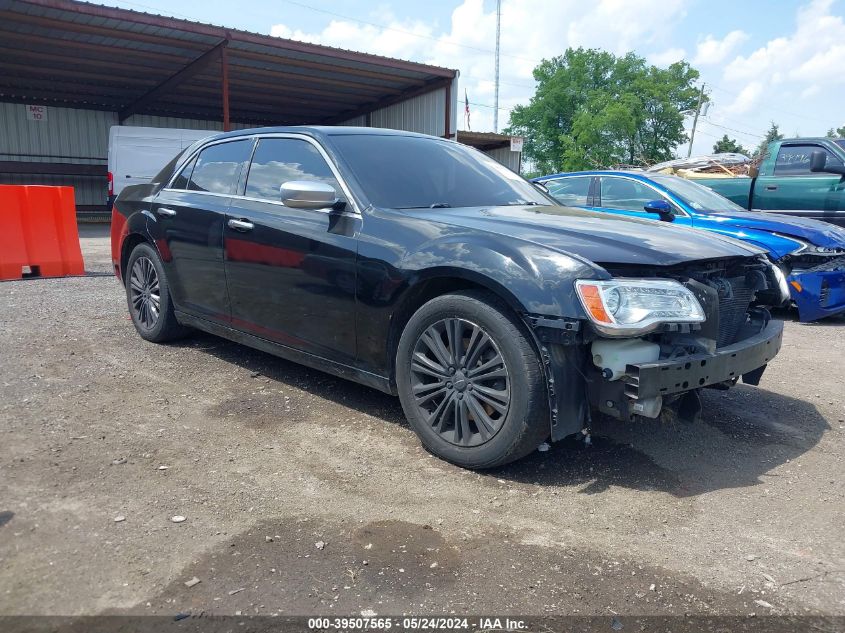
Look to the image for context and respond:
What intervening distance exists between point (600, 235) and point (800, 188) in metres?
6.70

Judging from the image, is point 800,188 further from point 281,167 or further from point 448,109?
point 448,109

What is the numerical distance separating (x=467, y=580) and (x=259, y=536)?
2.71 feet

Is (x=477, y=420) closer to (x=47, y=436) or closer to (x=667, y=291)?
(x=667, y=291)

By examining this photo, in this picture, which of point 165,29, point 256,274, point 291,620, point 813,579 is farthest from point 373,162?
point 165,29

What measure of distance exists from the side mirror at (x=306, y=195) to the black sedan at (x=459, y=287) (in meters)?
0.01

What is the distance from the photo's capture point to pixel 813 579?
237 cm

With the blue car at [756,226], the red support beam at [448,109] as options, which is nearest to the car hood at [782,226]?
the blue car at [756,226]

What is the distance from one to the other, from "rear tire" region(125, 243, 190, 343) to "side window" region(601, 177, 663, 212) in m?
4.76

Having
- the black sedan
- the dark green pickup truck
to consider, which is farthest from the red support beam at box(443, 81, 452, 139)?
the black sedan

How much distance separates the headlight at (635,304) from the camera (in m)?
2.77

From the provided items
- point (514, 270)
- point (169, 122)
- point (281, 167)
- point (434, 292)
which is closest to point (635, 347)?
point (514, 270)

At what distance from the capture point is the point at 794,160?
28.6 ft

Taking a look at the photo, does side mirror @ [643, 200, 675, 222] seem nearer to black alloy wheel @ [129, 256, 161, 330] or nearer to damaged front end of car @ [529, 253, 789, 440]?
damaged front end of car @ [529, 253, 789, 440]

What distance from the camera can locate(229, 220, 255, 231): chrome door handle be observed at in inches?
165
